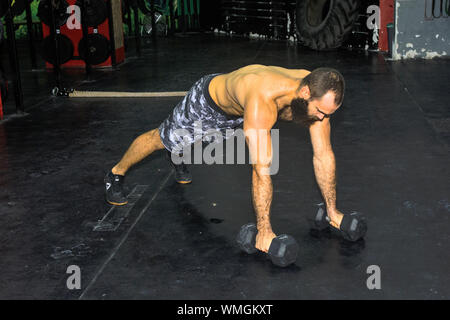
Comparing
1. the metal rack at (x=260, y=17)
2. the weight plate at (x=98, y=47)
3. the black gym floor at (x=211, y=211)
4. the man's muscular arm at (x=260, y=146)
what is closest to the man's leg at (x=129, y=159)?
the black gym floor at (x=211, y=211)

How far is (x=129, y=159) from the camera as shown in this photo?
354 centimetres

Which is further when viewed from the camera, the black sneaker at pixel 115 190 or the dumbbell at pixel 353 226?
the black sneaker at pixel 115 190

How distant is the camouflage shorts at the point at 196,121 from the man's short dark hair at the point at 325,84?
2.31 feet

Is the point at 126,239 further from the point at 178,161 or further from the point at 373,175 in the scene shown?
the point at 373,175

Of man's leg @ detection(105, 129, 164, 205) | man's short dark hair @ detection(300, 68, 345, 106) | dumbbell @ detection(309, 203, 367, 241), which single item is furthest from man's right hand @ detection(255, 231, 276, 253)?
man's leg @ detection(105, 129, 164, 205)

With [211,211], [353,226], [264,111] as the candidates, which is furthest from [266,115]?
[211,211]

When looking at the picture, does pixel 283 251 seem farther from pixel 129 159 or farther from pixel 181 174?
pixel 181 174

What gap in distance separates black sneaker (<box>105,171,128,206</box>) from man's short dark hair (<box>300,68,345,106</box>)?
59.7 inches

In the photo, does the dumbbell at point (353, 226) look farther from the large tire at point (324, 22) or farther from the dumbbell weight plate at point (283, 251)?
the large tire at point (324, 22)

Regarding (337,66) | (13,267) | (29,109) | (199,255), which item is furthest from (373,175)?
(337,66)

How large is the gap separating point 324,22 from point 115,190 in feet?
23.8

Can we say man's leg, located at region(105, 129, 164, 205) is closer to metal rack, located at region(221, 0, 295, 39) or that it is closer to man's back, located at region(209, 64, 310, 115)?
man's back, located at region(209, 64, 310, 115)

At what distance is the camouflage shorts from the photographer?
10.5 ft

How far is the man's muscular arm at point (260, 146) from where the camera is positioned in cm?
263
